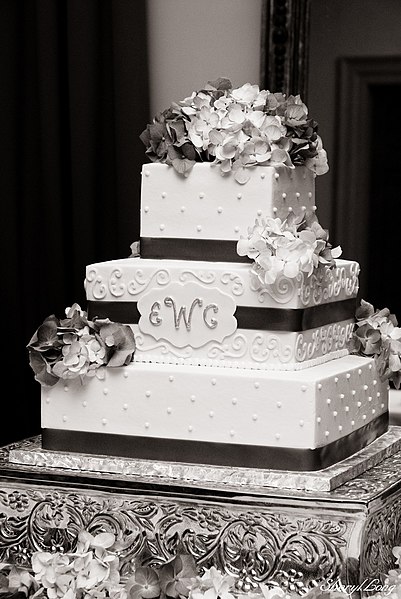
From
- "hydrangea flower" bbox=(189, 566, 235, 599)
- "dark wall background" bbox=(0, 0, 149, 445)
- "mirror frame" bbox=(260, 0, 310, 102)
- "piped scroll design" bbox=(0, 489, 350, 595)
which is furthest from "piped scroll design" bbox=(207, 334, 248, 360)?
"mirror frame" bbox=(260, 0, 310, 102)

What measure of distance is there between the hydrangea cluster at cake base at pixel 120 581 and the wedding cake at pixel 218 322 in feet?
0.65

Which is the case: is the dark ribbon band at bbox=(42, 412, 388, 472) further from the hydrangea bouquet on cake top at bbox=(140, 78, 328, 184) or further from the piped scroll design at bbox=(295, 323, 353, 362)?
the hydrangea bouquet on cake top at bbox=(140, 78, 328, 184)

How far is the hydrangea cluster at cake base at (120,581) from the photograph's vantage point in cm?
187

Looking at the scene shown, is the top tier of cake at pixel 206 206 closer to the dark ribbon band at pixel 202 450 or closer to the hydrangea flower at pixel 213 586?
the dark ribbon band at pixel 202 450

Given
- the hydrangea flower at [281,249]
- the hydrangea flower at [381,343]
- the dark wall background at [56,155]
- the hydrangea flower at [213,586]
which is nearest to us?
the hydrangea flower at [213,586]

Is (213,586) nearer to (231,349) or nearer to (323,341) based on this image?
(231,349)

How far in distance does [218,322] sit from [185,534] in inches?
14.0

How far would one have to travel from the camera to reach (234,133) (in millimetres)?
2113

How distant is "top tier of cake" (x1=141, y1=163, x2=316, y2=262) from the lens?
2094 mm

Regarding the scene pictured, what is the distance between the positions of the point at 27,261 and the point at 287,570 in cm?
158

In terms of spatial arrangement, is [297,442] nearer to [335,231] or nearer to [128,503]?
[128,503]

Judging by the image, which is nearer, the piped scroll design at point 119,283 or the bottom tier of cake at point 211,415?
the bottom tier of cake at point 211,415

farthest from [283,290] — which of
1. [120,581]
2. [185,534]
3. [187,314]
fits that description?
[120,581]

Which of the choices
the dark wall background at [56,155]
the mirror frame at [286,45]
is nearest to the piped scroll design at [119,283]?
the dark wall background at [56,155]
